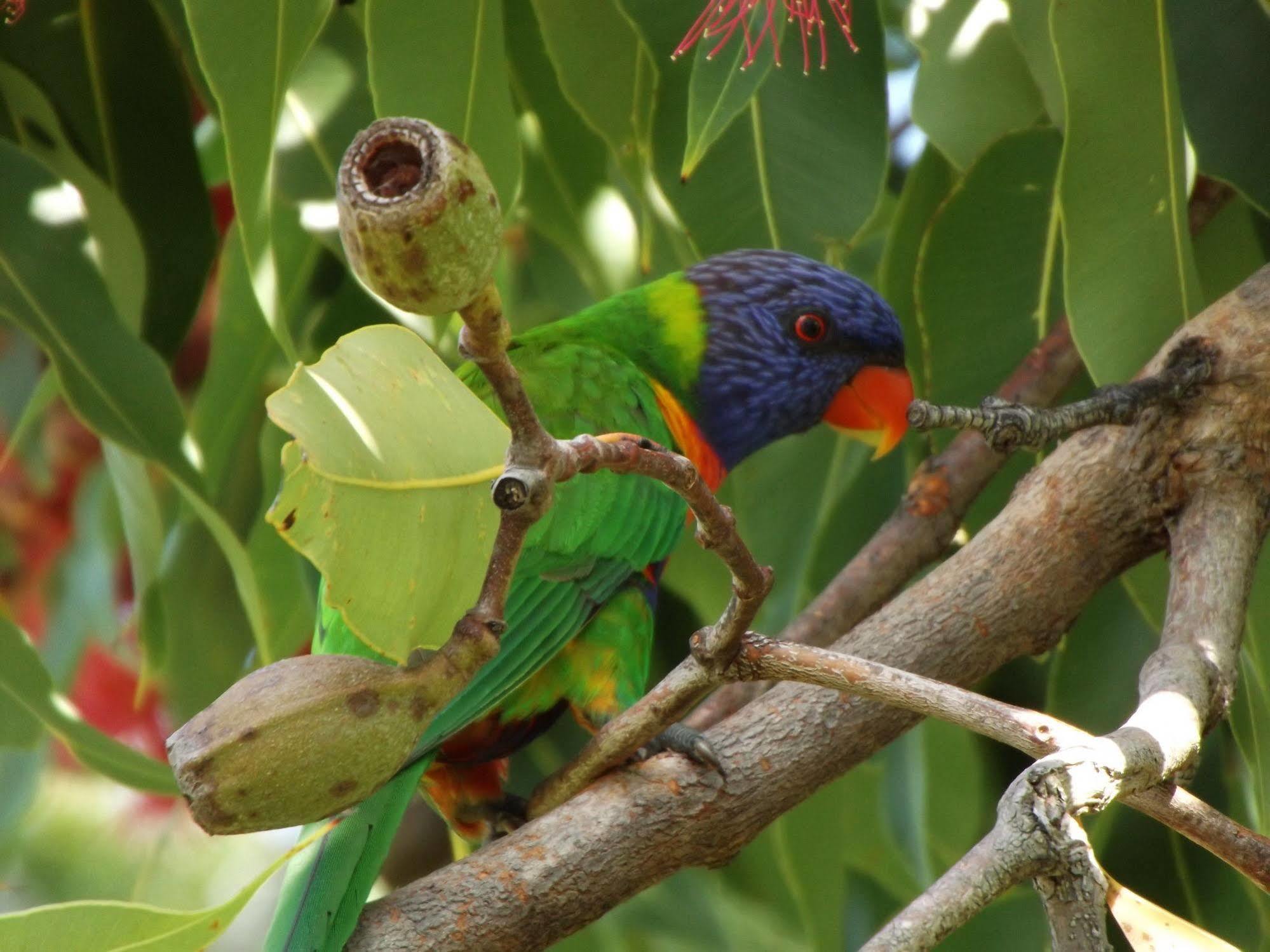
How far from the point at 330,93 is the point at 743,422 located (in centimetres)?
67

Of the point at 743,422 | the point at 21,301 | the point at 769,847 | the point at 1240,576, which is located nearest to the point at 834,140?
the point at 743,422

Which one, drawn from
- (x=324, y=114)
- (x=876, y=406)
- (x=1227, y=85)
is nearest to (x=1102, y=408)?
(x=1227, y=85)

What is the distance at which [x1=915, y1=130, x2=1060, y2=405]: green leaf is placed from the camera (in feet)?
4.38

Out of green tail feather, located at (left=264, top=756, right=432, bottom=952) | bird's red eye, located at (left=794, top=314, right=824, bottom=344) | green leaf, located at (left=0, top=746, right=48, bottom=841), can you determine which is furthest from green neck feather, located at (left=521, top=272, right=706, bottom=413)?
green leaf, located at (left=0, top=746, right=48, bottom=841)

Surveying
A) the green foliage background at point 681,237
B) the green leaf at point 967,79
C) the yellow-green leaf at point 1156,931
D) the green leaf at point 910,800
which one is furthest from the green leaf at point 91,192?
the yellow-green leaf at point 1156,931

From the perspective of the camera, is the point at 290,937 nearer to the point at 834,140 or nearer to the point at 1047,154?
the point at 834,140

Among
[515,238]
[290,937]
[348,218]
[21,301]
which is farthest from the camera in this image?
[515,238]

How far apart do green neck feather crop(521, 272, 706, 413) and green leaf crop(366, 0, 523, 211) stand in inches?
18.6

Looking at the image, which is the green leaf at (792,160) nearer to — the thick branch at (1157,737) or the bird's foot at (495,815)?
the thick branch at (1157,737)

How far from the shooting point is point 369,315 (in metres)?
1.54

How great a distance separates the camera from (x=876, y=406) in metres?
1.69

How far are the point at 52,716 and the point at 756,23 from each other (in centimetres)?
99

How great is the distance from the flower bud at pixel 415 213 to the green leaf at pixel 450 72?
2.06ft

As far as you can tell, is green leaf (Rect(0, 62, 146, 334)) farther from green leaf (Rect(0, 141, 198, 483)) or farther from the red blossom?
the red blossom
